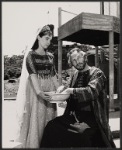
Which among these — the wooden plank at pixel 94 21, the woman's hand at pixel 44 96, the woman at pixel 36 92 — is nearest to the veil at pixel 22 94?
the woman at pixel 36 92

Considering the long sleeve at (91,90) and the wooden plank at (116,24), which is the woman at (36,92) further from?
the wooden plank at (116,24)

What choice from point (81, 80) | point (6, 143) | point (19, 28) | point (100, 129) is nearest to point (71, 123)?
point (100, 129)

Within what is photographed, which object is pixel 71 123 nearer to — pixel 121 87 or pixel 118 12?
pixel 121 87

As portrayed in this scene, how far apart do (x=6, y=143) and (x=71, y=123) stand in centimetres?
78

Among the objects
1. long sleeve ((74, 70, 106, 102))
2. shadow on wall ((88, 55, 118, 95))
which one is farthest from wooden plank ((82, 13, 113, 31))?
long sleeve ((74, 70, 106, 102))

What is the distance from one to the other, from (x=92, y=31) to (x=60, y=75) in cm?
67

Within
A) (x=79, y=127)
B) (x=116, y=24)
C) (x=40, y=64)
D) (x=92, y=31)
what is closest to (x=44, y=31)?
(x=40, y=64)

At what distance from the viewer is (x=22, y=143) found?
227 cm

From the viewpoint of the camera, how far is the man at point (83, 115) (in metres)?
2.05

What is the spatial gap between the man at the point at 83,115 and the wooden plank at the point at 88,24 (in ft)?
1.18

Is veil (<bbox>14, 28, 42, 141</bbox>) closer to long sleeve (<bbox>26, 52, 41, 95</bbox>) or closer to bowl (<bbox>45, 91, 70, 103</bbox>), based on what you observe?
long sleeve (<bbox>26, 52, 41, 95</bbox>)

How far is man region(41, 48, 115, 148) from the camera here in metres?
2.05

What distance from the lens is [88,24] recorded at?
240 centimetres

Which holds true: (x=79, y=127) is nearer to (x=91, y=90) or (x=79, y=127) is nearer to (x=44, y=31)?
(x=91, y=90)
